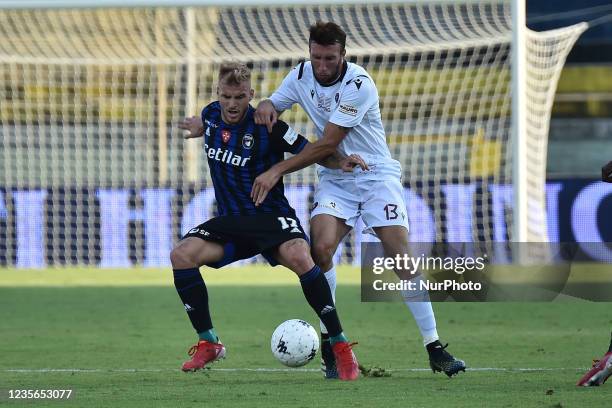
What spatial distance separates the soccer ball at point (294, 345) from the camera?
20.3ft

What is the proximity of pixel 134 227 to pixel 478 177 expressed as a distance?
4791 millimetres

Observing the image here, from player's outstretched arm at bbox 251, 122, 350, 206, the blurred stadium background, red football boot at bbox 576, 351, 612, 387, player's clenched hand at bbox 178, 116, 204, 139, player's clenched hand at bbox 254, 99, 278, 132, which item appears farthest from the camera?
the blurred stadium background

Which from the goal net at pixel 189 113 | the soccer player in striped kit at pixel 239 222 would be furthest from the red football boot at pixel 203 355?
the goal net at pixel 189 113

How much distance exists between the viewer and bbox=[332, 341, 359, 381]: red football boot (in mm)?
6137

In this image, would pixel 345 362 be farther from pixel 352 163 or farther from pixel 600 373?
pixel 600 373

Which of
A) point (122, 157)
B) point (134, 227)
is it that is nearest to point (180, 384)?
point (134, 227)

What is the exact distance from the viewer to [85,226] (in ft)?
52.5

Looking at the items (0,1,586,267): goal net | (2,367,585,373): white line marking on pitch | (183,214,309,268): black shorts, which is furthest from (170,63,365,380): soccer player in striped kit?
(0,1,586,267): goal net

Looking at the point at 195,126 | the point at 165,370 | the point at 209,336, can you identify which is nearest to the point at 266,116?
the point at 195,126

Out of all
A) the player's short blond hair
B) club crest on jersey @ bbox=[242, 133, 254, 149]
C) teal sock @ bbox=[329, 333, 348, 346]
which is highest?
the player's short blond hair

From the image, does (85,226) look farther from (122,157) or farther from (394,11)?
(394,11)

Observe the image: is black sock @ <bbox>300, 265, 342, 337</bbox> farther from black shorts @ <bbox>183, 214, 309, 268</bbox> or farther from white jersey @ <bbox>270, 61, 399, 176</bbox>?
white jersey @ <bbox>270, 61, 399, 176</bbox>

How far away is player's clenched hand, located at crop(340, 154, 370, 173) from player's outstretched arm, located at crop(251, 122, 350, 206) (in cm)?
9

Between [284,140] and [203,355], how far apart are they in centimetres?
127
